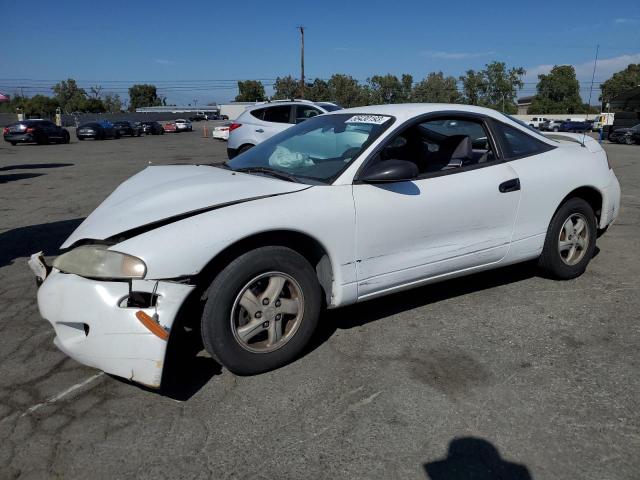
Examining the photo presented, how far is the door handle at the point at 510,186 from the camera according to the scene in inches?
149

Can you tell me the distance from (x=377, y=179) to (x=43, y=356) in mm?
2282

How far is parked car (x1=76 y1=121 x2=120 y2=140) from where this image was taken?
35156 mm

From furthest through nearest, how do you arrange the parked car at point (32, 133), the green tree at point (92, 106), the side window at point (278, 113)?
the green tree at point (92, 106)
the parked car at point (32, 133)
the side window at point (278, 113)

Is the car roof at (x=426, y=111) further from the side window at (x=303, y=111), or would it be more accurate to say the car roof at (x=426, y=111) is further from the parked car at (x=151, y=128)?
the parked car at (x=151, y=128)

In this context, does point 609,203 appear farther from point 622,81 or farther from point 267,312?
point 622,81

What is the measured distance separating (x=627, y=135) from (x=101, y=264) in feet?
103

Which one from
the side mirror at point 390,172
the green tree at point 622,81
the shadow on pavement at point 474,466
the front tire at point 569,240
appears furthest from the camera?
the green tree at point 622,81

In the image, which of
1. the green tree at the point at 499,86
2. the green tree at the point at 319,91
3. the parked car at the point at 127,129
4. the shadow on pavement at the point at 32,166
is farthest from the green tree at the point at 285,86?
the shadow on pavement at the point at 32,166

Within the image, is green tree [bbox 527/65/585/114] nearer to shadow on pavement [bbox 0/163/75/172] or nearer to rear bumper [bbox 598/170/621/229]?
shadow on pavement [bbox 0/163/75/172]

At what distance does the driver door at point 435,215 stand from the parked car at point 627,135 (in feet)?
93.9

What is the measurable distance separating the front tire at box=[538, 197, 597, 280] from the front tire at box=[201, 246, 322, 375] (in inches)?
84.0

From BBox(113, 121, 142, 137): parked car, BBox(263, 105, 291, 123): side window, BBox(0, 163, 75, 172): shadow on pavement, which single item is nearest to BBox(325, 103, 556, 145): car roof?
BBox(263, 105, 291, 123): side window

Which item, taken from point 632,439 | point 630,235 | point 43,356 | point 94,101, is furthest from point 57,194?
point 94,101

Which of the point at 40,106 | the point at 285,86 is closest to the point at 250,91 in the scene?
the point at 285,86
